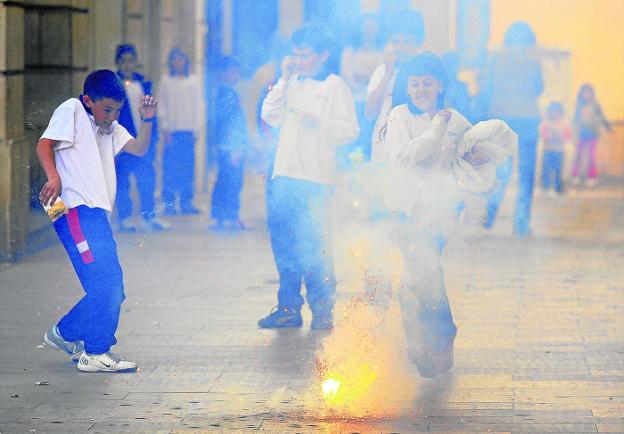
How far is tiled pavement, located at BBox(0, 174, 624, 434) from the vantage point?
5.71m

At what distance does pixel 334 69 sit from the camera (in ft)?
25.7

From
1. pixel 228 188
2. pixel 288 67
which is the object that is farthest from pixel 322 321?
pixel 228 188

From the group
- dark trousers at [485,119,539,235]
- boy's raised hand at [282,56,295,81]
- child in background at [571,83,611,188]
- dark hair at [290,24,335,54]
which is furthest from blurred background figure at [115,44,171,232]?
child in background at [571,83,611,188]

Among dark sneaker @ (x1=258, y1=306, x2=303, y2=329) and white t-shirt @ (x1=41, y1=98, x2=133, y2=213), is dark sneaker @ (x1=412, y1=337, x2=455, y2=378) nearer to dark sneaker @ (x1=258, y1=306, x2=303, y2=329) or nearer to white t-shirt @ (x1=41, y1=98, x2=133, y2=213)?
dark sneaker @ (x1=258, y1=306, x2=303, y2=329)

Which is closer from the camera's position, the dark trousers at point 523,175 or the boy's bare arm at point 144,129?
the boy's bare arm at point 144,129

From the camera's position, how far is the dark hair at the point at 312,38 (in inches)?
295

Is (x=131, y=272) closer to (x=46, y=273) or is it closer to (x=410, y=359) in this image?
(x=46, y=273)

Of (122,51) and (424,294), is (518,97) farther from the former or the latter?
(424,294)

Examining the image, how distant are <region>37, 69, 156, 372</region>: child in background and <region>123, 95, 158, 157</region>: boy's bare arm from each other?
9 centimetres

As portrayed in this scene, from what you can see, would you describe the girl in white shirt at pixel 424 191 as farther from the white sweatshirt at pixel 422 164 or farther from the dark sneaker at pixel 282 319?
the dark sneaker at pixel 282 319

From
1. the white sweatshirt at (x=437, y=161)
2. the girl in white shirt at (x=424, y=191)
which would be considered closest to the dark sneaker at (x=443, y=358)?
the girl in white shirt at (x=424, y=191)

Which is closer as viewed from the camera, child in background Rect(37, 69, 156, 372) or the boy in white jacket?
child in background Rect(37, 69, 156, 372)

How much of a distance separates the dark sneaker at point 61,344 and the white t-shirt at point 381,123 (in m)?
1.66

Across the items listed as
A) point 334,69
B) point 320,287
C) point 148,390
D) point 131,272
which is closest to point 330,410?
point 148,390
